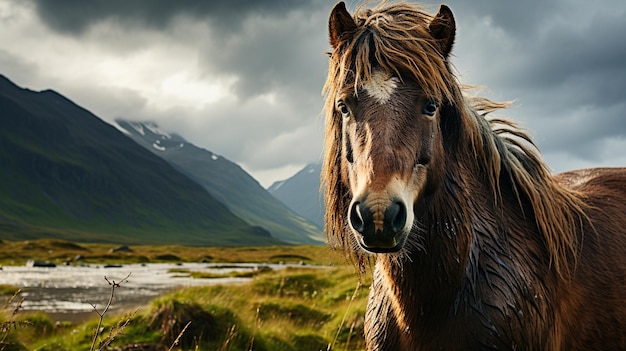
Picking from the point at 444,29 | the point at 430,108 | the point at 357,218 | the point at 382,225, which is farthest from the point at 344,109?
the point at 382,225

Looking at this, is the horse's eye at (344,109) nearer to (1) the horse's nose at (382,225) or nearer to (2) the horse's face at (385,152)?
(2) the horse's face at (385,152)

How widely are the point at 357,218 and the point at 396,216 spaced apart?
9.1 inches

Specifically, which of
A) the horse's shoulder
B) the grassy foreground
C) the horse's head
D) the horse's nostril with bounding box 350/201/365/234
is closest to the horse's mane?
the horse's head

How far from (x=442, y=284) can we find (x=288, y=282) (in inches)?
631

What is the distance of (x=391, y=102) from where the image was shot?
137 inches

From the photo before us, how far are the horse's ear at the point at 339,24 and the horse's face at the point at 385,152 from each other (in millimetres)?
595

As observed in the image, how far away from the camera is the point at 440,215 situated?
3.61 metres

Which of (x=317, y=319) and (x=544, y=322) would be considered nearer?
(x=544, y=322)

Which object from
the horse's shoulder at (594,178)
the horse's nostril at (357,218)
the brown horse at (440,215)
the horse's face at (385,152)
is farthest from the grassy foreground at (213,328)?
the horse's nostril at (357,218)

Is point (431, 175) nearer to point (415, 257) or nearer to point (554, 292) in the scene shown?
point (415, 257)

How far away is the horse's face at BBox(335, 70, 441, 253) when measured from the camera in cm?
286

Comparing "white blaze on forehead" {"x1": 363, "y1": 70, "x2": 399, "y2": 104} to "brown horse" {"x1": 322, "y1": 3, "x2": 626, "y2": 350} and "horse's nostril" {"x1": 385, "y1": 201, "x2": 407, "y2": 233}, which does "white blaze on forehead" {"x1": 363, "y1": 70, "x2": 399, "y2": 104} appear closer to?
"brown horse" {"x1": 322, "y1": 3, "x2": 626, "y2": 350}

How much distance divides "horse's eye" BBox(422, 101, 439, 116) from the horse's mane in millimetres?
49

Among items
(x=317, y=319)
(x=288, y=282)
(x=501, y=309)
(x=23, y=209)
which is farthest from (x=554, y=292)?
(x=23, y=209)
